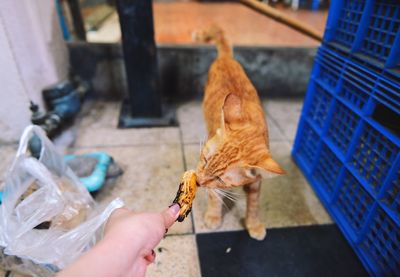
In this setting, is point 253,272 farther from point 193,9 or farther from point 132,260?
point 193,9

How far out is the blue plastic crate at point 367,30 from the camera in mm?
1178

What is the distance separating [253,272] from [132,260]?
843mm

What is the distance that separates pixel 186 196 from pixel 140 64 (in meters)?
1.64

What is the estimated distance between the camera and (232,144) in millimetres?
1062

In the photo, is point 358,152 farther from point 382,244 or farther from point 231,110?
point 231,110

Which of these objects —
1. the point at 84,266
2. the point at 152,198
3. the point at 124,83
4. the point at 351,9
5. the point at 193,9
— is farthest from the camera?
the point at 193,9

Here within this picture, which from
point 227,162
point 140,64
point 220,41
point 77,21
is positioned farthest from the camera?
point 77,21

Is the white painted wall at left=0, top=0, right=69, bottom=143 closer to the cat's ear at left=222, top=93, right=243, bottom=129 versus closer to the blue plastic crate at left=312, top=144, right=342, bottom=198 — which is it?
the cat's ear at left=222, top=93, right=243, bottom=129

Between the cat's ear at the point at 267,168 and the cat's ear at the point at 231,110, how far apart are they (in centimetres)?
24

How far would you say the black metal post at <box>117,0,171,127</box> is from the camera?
2066 mm

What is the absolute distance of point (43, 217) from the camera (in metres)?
1.14

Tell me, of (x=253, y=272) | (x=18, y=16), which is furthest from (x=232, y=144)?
(x=18, y=16)

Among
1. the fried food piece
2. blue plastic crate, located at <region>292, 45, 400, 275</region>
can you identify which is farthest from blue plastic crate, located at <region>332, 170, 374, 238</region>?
the fried food piece

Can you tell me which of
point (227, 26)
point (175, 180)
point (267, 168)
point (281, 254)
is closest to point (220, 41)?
point (175, 180)
